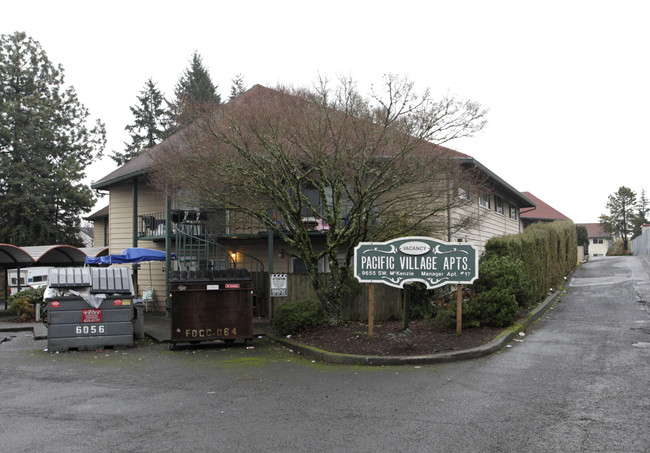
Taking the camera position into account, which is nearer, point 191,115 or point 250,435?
point 250,435

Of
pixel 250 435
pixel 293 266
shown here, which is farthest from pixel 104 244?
pixel 250 435

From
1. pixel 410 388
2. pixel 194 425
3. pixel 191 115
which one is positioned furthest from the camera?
pixel 191 115

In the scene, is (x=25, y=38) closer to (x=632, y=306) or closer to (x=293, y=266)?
(x=293, y=266)

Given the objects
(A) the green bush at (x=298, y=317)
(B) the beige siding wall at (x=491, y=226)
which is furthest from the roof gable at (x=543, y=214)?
(A) the green bush at (x=298, y=317)

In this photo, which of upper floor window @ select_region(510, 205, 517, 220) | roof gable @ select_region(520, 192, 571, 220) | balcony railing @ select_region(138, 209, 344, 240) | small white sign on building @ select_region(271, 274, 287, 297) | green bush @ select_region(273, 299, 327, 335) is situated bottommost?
green bush @ select_region(273, 299, 327, 335)

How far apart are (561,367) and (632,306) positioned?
8.02 m

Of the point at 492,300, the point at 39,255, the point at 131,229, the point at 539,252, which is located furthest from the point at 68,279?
the point at 539,252

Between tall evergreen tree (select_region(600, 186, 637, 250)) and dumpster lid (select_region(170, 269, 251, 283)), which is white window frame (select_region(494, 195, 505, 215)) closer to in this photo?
dumpster lid (select_region(170, 269, 251, 283))

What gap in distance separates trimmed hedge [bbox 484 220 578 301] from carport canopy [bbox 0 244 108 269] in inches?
708

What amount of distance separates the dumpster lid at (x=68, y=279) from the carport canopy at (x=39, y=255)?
10868 mm

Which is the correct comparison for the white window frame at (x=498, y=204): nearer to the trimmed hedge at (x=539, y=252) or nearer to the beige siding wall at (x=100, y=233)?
the trimmed hedge at (x=539, y=252)

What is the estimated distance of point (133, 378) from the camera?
8.52 metres

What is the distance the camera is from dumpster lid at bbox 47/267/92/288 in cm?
1186

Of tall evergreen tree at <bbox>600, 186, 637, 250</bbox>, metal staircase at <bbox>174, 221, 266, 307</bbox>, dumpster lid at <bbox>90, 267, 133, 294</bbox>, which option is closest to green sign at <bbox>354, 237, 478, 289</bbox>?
dumpster lid at <bbox>90, 267, 133, 294</bbox>
